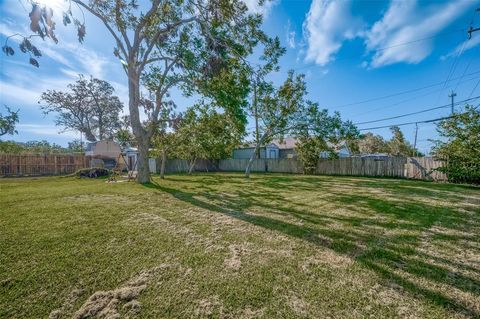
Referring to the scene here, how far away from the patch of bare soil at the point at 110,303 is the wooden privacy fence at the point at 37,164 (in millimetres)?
20250

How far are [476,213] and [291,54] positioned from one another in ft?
34.5

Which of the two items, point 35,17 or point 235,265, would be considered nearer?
point 235,265

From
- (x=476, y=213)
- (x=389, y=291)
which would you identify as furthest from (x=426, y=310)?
(x=476, y=213)

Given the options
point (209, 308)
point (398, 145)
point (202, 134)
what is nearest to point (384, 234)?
point (209, 308)

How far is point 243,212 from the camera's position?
4.33 m

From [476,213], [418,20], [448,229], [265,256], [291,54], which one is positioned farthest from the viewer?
[291,54]

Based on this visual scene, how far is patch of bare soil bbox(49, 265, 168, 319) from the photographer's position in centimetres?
147

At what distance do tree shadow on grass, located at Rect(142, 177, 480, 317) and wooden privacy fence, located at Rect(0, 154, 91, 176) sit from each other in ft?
58.4

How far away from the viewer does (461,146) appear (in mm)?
8797

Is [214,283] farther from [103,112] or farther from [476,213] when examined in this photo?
[103,112]

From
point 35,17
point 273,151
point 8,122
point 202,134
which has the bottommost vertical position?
point 273,151

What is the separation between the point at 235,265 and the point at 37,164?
20.9 metres

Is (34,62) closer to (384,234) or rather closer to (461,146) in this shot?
(384,234)

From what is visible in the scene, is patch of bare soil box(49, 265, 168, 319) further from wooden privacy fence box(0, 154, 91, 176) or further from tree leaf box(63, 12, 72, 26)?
wooden privacy fence box(0, 154, 91, 176)
